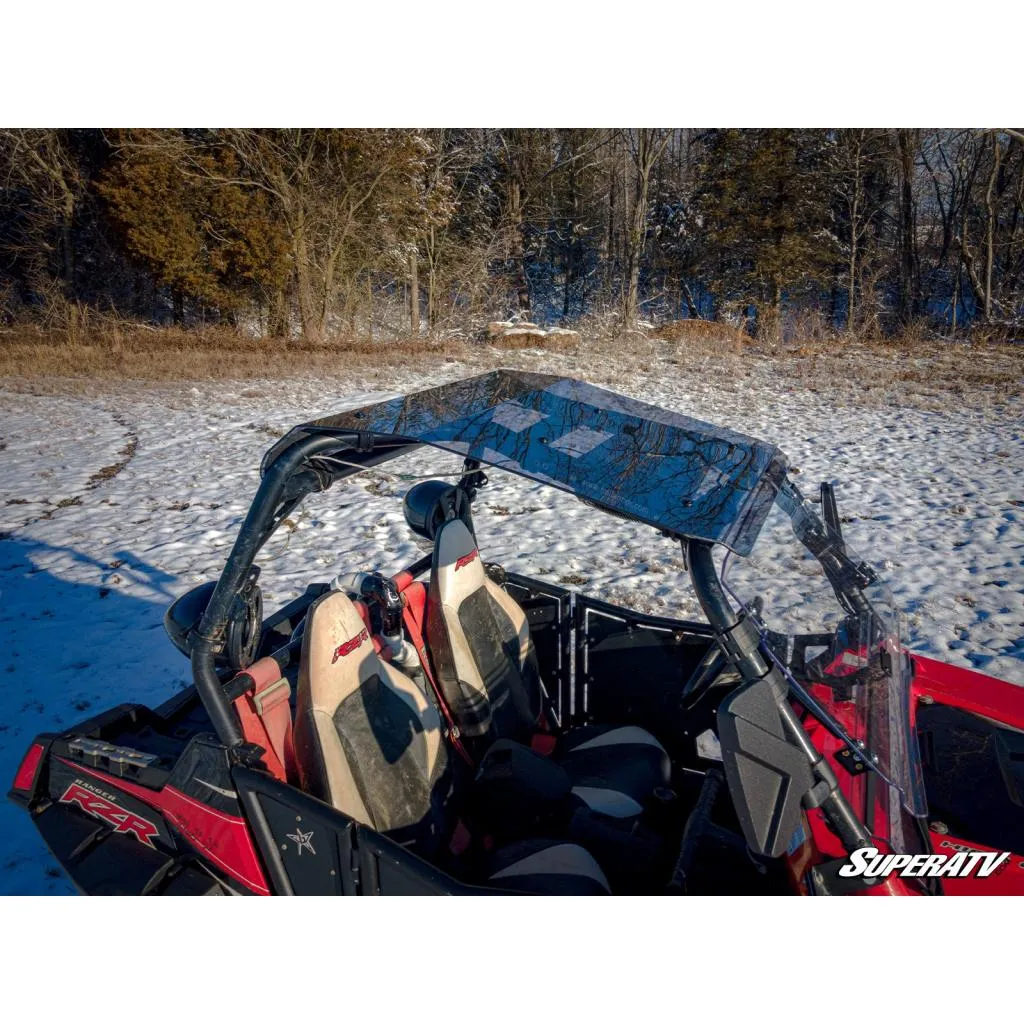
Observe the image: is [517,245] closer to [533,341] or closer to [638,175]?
[638,175]

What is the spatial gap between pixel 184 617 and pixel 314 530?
13.1 feet

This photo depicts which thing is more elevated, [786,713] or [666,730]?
[786,713]

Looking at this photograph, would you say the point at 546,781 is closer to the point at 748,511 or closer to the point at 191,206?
the point at 748,511

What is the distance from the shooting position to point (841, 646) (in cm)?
204

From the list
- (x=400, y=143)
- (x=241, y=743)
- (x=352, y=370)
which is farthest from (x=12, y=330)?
(x=241, y=743)

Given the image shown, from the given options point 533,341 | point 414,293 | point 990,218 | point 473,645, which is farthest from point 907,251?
point 473,645

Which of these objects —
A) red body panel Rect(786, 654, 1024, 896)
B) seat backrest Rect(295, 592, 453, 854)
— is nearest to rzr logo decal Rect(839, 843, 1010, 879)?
red body panel Rect(786, 654, 1024, 896)

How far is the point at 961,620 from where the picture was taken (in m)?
4.36

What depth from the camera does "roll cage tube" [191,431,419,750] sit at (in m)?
1.93

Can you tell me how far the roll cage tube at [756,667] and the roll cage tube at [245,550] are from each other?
860mm

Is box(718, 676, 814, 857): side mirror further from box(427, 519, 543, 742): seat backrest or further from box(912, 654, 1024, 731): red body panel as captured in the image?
box(427, 519, 543, 742): seat backrest

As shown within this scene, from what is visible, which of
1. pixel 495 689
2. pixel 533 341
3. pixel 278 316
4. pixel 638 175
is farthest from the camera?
pixel 638 175

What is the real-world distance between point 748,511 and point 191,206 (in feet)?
56.2

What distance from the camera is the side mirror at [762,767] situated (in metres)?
1.51
